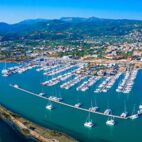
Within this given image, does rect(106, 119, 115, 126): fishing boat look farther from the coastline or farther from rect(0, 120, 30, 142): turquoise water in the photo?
rect(0, 120, 30, 142): turquoise water

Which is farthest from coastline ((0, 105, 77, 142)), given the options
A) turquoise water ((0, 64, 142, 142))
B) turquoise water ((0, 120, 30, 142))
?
turquoise water ((0, 64, 142, 142))

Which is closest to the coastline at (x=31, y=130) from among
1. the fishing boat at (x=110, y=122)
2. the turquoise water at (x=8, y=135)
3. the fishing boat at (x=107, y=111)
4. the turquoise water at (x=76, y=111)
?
the turquoise water at (x=8, y=135)

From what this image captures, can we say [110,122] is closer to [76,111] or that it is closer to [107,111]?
[107,111]

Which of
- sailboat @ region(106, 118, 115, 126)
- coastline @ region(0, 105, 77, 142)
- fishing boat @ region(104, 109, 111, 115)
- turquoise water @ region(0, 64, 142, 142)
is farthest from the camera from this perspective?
fishing boat @ region(104, 109, 111, 115)

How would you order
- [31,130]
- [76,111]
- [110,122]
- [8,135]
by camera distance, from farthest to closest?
[76,111] < [110,122] < [31,130] < [8,135]

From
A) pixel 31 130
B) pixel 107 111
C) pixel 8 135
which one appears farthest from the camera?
pixel 107 111

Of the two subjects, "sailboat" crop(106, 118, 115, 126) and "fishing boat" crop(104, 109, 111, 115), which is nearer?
"sailboat" crop(106, 118, 115, 126)

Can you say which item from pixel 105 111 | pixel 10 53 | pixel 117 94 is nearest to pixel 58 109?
pixel 105 111

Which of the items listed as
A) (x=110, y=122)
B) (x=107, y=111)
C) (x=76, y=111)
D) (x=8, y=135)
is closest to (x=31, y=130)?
(x=8, y=135)
